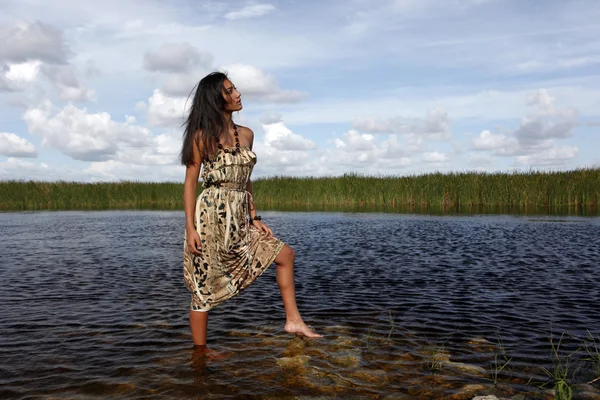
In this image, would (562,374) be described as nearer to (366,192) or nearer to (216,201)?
(216,201)

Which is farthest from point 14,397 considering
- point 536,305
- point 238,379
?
point 536,305

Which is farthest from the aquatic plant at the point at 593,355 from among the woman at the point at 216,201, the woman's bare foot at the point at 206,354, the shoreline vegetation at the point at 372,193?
the shoreline vegetation at the point at 372,193

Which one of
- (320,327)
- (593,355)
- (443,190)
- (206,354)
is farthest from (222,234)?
(443,190)

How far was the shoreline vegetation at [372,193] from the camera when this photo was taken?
25.0 metres

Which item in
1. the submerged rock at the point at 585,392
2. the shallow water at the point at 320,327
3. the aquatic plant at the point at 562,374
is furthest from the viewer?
the shallow water at the point at 320,327

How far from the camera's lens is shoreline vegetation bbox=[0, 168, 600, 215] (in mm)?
25000

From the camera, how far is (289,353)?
3.95 meters

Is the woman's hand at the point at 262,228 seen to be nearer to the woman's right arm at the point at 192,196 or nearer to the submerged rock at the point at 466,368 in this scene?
the woman's right arm at the point at 192,196

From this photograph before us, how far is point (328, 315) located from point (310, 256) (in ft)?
14.3

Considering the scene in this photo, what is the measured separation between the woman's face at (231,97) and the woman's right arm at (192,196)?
A: 359mm

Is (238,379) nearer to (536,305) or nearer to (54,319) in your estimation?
(54,319)

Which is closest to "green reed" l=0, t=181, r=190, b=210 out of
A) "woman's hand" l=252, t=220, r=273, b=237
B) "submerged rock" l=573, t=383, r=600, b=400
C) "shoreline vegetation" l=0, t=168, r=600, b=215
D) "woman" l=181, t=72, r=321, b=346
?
"shoreline vegetation" l=0, t=168, r=600, b=215

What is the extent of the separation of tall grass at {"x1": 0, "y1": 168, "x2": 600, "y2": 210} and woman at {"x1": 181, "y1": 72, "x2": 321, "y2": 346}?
905 inches

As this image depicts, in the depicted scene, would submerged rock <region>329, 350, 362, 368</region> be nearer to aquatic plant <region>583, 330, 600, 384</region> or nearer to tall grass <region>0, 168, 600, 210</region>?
aquatic plant <region>583, 330, 600, 384</region>
